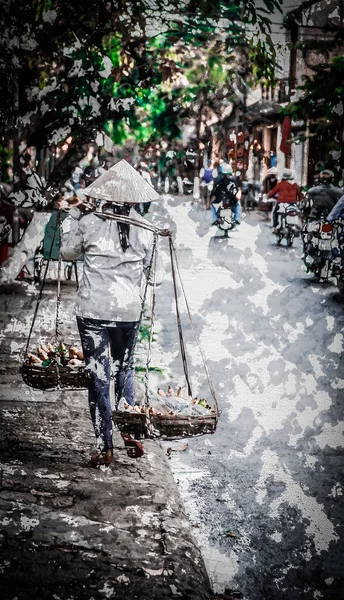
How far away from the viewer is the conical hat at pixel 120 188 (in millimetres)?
3285

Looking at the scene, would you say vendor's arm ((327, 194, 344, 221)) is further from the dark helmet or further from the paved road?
the paved road

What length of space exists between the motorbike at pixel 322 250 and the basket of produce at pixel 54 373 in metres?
4.54

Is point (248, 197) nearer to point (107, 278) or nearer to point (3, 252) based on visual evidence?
point (3, 252)

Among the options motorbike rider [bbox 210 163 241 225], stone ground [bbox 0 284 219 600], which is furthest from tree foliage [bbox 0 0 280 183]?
motorbike rider [bbox 210 163 241 225]

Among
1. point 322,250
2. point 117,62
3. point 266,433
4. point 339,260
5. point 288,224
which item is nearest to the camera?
point 266,433

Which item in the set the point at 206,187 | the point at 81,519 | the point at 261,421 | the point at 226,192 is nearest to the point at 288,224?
the point at 226,192

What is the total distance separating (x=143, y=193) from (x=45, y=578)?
1797mm

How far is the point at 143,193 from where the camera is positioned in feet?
10.9

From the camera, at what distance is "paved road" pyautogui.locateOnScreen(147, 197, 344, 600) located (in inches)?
116

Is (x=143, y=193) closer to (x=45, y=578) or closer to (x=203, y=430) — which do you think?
(x=203, y=430)

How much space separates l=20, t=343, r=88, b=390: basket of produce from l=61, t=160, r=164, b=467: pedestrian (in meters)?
0.22

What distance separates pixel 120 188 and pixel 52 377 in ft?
3.43

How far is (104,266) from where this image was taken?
3227 millimetres

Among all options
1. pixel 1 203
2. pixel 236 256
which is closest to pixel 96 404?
pixel 1 203
